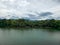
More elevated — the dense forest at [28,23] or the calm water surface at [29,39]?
the dense forest at [28,23]

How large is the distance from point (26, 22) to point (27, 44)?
10772mm

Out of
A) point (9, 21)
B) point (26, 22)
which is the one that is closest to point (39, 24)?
point (26, 22)

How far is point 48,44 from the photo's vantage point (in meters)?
5.64

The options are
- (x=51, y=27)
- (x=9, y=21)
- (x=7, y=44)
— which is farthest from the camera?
(x=9, y=21)

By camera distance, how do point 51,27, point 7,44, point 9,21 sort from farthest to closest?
point 9,21 → point 51,27 → point 7,44

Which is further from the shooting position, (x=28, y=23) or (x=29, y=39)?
(x=28, y=23)

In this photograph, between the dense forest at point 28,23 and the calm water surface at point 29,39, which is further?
the dense forest at point 28,23

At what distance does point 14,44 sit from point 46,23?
423 inches

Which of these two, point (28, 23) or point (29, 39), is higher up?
point (28, 23)

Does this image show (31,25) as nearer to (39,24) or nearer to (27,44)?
(39,24)

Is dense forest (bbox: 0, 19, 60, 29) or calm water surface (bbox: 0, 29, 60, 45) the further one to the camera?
dense forest (bbox: 0, 19, 60, 29)

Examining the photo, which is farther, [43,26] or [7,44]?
[43,26]

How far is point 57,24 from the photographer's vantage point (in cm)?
1570

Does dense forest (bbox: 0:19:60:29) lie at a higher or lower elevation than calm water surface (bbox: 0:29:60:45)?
higher
